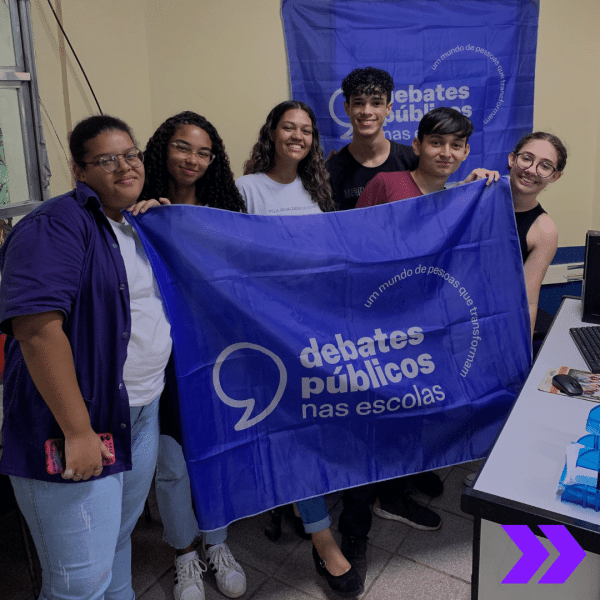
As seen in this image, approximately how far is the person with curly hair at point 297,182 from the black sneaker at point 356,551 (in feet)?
0.12

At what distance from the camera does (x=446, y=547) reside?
2014 millimetres

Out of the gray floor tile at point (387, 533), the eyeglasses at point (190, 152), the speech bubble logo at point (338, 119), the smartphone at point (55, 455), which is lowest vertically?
the gray floor tile at point (387, 533)

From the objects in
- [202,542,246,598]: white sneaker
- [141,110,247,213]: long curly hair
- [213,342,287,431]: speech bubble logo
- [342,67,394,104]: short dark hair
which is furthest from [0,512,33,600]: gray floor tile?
[342,67,394,104]: short dark hair

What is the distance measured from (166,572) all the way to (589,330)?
1.74 metres

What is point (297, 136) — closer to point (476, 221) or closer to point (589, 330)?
point (476, 221)

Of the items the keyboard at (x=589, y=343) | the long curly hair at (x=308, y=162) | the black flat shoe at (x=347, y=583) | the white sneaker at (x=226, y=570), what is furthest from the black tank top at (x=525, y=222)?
the white sneaker at (x=226, y=570)

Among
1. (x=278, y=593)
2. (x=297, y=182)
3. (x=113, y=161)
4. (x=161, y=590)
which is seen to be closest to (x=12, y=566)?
(x=161, y=590)

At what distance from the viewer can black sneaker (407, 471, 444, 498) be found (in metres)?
2.31

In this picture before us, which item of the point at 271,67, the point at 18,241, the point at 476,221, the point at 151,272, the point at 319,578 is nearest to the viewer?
the point at 18,241

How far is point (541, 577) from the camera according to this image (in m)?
1.18

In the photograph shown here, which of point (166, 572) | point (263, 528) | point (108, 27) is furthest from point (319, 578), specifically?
point (108, 27)

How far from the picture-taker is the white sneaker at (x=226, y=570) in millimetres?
1818

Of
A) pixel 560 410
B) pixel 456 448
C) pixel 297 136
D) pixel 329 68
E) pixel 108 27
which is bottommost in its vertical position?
pixel 456 448

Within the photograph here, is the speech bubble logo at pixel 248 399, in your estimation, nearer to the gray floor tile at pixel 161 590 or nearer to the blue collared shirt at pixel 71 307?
the blue collared shirt at pixel 71 307
